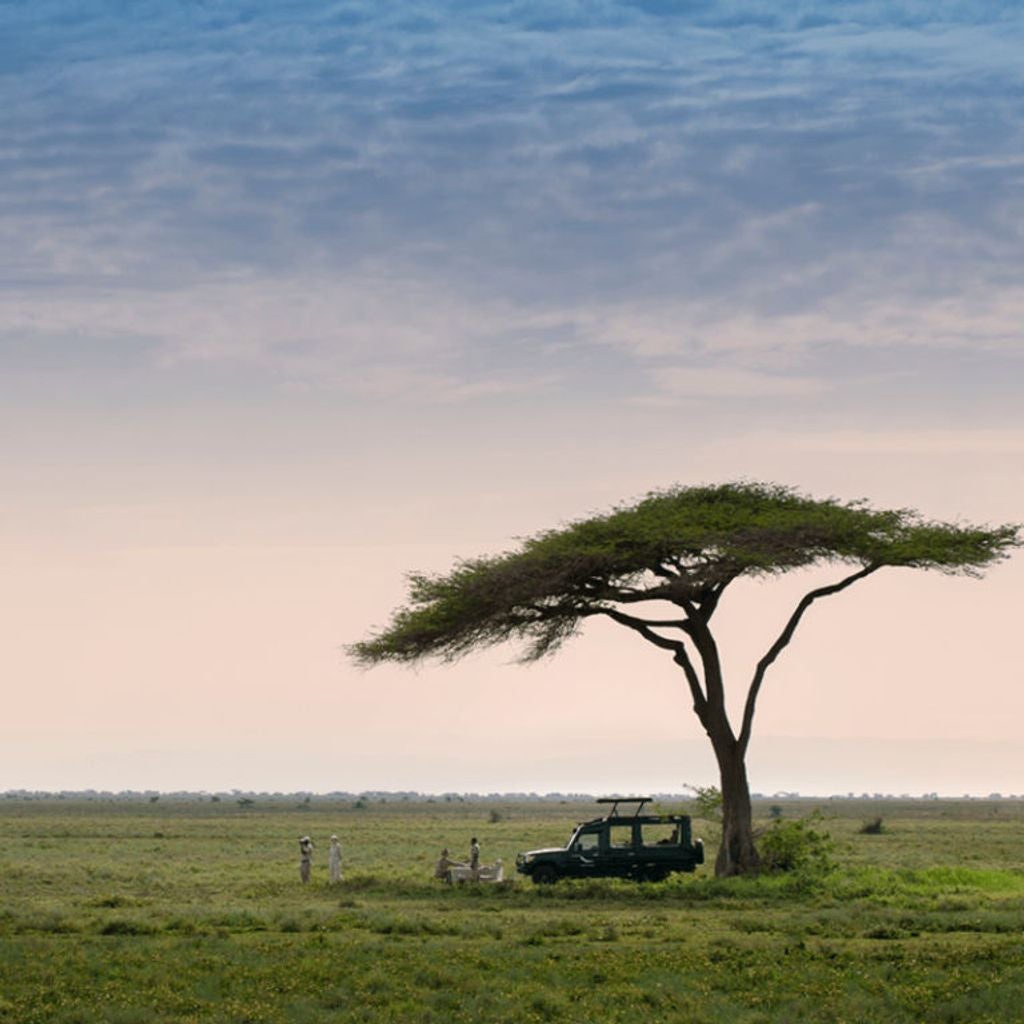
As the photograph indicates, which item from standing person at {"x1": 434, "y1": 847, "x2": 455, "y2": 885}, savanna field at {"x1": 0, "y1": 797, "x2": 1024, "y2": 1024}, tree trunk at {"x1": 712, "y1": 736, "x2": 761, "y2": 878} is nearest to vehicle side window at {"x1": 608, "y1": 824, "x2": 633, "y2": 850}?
savanna field at {"x1": 0, "y1": 797, "x2": 1024, "y2": 1024}

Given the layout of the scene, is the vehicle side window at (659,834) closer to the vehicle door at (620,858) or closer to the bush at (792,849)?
the vehicle door at (620,858)

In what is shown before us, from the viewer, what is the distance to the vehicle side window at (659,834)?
43625mm

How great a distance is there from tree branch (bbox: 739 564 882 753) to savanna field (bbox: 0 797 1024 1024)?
4.37m

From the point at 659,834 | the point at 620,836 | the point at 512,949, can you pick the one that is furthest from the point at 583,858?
the point at 512,949

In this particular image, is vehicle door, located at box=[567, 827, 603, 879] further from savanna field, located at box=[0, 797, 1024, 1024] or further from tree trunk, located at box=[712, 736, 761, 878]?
tree trunk, located at box=[712, 736, 761, 878]

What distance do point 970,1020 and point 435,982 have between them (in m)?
7.97

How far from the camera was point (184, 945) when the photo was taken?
29609mm

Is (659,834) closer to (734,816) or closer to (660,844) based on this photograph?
(660,844)

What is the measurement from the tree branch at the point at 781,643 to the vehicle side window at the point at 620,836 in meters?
4.31

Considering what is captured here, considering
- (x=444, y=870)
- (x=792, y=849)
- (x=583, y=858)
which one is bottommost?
(x=444, y=870)

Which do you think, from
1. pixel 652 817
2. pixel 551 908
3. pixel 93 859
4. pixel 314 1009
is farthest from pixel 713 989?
pixel 93 859

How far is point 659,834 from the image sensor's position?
44375 millimetres

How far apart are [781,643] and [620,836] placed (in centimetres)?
724

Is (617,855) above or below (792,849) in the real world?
below
